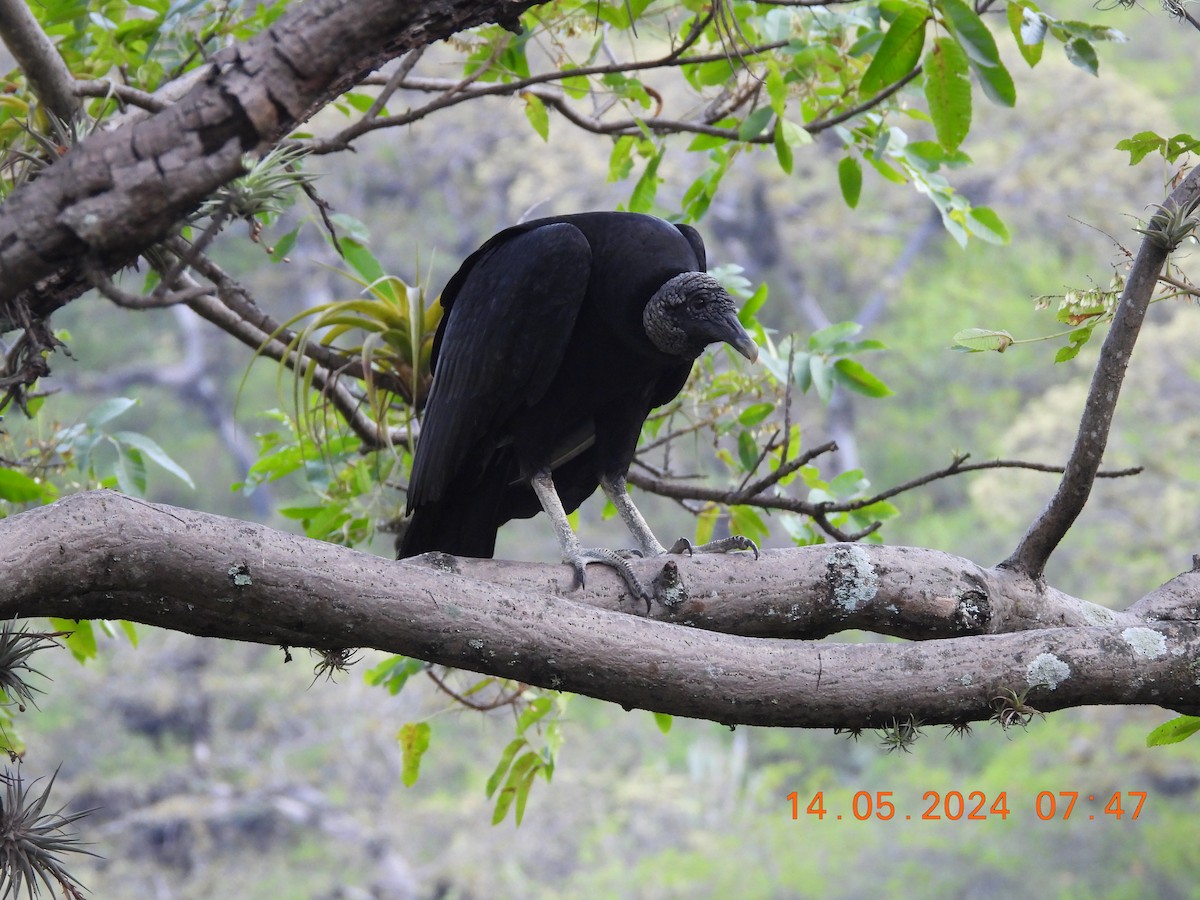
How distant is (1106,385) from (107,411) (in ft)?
6.73

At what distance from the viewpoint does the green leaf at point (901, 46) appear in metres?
1.76

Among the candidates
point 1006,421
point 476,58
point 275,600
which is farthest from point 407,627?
point 1006,421

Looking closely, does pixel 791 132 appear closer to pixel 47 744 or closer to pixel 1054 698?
pixel 1054 698

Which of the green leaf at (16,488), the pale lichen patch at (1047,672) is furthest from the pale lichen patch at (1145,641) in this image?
the green leaf at (16,488)

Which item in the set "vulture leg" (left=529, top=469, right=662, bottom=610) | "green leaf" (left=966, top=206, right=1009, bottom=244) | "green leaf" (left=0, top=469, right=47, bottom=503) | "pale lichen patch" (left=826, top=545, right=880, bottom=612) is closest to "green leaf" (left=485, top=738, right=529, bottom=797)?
"vulture leg" (left=529, top=469, right=662, bottom=610)

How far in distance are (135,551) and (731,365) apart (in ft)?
6.15

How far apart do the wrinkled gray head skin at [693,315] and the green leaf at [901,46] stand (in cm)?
63

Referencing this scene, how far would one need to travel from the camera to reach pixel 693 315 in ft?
7.74

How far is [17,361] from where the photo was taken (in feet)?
5.47

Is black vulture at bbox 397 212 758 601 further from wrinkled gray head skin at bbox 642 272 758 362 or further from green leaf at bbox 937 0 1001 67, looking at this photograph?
green leaf at bbox 937 0 1001 67

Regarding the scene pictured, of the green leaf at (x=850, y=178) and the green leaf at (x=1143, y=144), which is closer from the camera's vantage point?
the green leaf at (x=1143, y=144)

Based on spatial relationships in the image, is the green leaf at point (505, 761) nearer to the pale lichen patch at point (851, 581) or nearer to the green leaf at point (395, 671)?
the green leaf at point (395, 671)

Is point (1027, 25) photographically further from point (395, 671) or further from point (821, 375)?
point (395, 671)

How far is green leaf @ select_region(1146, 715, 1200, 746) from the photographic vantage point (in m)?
2.00
